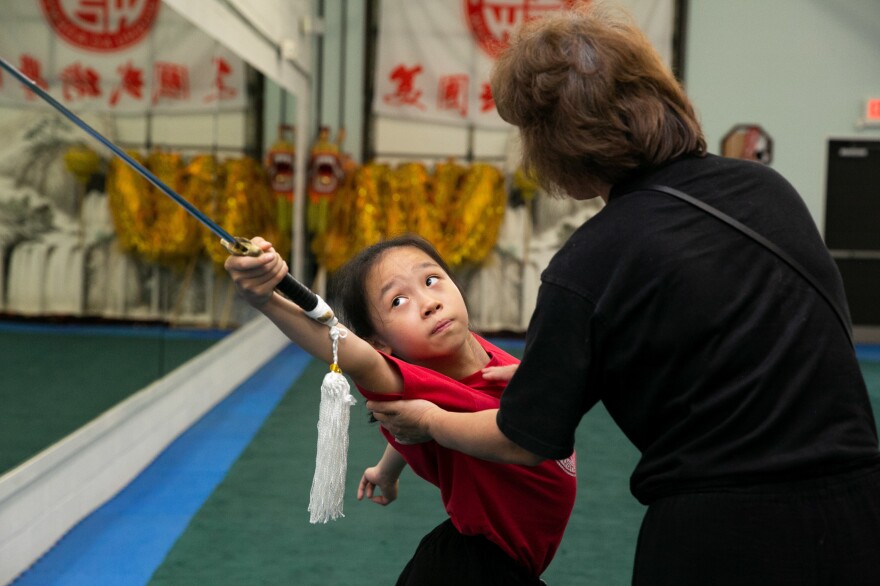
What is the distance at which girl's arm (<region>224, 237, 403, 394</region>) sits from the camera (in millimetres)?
1337

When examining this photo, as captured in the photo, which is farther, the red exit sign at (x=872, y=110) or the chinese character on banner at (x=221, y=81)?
the red exit sign at (x=872, y=110)

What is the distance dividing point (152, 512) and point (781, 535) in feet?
8.65

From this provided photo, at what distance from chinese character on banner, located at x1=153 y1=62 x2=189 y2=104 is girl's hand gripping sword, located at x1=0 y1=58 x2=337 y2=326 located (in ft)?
8.97

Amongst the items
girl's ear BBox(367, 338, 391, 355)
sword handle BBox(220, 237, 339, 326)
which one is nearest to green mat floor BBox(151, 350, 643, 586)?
girl's ear BBox(367, 338, 391, 355)

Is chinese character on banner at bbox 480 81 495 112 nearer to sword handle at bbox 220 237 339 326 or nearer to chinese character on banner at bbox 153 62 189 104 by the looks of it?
chinese character on banner at bbox 153 62 189 104

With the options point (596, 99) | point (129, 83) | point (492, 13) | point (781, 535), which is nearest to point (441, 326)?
point (596, 99)

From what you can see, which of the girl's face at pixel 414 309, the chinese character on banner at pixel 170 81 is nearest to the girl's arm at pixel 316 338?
the girl's face at pixel 414 309

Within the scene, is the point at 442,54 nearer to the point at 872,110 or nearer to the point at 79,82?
the point at 872,110

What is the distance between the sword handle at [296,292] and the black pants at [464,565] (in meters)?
0.46

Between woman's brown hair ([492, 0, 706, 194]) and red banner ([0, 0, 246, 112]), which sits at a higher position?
Answer: red banner ([0, 0, 246, 112])

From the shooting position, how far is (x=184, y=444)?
430 cm

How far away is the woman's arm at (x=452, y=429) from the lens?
4.01 feet

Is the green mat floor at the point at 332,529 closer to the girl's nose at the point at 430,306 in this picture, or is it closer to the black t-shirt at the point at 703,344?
the girl's nose at the point at 430,306

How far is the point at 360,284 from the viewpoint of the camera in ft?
5.40
